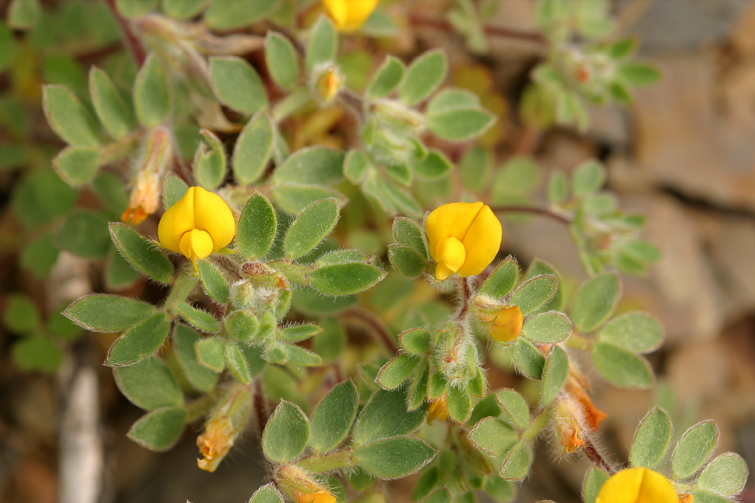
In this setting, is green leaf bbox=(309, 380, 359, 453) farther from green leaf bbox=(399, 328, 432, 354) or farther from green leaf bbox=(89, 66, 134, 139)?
green leaf bbox=(89, 66, 134, 139)

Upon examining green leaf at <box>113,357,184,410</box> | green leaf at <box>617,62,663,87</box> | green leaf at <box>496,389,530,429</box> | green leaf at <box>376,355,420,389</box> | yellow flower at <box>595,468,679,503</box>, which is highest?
green leaf at <box>617,62,663,87</box>

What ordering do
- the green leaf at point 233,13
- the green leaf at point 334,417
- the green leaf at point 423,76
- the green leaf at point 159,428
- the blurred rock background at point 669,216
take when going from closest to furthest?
1. the green leaf at point 334,417
2. the green leaf at point 159,428
3. the green leaf at point 423,76
4. the green leaf at point 233,13
5. the blurred rock background at point 669,216

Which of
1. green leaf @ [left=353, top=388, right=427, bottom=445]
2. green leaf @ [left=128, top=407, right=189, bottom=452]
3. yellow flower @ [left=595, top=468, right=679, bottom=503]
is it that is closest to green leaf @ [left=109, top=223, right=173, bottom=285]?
green leaf @ [left=128, top=407, right=189, bottom=452]

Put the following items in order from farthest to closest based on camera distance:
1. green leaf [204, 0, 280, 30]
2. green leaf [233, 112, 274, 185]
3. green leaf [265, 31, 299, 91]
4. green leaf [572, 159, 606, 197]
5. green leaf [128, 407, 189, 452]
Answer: green leaf [572, 159, 606, 197] < green leaf [204, 0, 280, 30] < green leaf [265, 31, 299, 91] < green leaf [233, 112, 274, 185] < green leaf [128, 407, 189, 452]

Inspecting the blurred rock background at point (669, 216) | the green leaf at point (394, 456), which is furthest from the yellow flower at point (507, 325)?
the blurred rock background at point (669, 216)

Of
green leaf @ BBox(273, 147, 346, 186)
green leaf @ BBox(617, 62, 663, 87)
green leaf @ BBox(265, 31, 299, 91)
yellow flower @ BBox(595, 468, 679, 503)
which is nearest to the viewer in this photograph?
yellow flower @ BBox(595, 468, 679, 503)

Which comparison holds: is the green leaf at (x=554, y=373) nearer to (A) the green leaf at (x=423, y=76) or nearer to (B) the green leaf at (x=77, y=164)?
(A) the green leaf at (x=423, y=76)

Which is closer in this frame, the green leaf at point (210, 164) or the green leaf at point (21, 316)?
the green leaf at point (210, 164)

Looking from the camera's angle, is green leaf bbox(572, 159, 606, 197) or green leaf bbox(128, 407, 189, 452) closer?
green leaf bbox(128, 407, 189, 452)
